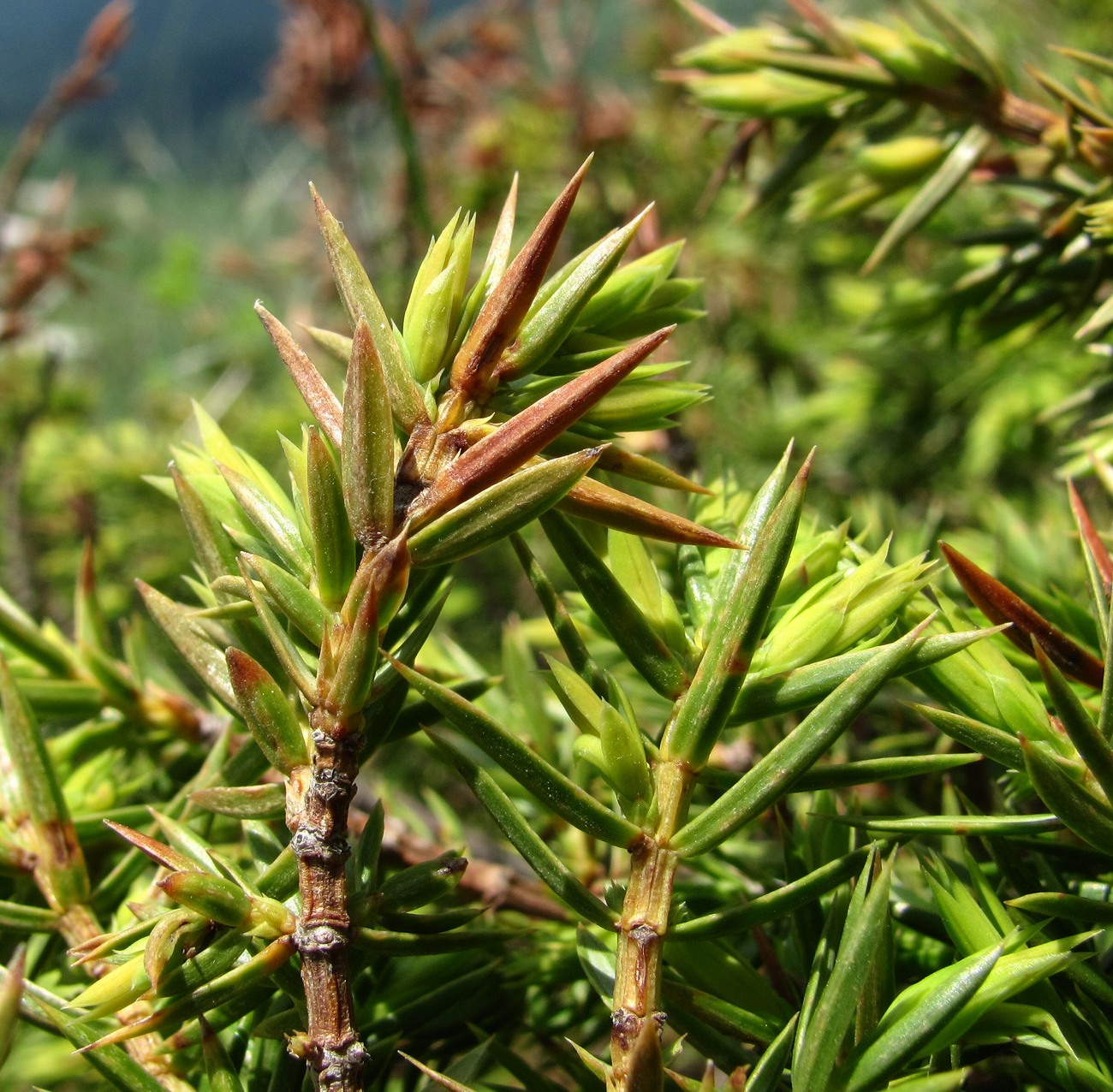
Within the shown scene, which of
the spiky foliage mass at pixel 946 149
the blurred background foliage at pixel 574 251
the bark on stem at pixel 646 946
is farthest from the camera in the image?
the blurred background foliage at pixel 574 251

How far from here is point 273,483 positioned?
286 millimetres

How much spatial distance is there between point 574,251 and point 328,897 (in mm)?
967

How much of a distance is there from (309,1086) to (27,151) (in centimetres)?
102

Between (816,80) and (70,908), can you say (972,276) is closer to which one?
(816,80)

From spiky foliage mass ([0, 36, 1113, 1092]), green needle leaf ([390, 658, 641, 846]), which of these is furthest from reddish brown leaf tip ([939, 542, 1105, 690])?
green needle leaf ([390, 658, 641, 846])

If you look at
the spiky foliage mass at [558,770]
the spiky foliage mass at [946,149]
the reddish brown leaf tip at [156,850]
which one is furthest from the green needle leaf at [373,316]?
the spiky foliage mass at [946,149]

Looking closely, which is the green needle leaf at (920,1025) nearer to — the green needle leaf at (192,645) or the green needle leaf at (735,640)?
the green needle leaf at (735,640)

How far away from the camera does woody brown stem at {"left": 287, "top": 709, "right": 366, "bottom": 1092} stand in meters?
0.22

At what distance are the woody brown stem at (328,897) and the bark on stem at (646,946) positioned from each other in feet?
0.20

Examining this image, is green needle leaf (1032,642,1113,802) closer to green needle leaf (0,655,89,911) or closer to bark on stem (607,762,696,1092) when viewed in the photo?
bark on stem (607,762,696,1092)

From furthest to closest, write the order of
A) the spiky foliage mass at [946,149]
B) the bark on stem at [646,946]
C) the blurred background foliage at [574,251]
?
the blurred background foliage at [574,251]
the spiky foliage mass at [946,149]
the bark on stem at [646,946]

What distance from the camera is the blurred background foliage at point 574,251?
74 cm

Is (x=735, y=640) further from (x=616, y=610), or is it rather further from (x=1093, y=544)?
(x=1093, y=544)

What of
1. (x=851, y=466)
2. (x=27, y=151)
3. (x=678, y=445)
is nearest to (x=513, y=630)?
(x=678, y=445)
